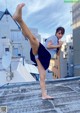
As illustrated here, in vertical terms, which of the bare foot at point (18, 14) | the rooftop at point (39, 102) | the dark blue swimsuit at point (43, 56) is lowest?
the rooftop at point (39, 102)

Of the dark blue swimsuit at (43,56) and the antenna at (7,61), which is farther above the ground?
the dark blue swimsuit at (43,56)

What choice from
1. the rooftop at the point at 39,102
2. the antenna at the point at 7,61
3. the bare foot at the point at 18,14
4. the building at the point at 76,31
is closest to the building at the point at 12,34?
the antenna at the point at 7,61

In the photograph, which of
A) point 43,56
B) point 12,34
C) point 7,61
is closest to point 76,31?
point 12,34

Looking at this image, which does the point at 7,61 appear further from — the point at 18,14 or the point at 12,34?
the point at 12,34

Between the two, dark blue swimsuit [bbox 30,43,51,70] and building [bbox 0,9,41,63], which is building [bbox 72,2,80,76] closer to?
building [bbox 0,9,41,63]

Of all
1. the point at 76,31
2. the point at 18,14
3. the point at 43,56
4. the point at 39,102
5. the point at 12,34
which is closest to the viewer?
the point at 18,14

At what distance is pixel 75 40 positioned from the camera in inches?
1442

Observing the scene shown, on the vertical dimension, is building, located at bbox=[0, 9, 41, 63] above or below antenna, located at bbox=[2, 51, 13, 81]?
above

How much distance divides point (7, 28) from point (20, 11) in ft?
48.7

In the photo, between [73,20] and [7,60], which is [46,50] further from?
[73,20]

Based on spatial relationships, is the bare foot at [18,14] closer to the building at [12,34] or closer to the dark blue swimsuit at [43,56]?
the dark blue swimsuit at [43,56]

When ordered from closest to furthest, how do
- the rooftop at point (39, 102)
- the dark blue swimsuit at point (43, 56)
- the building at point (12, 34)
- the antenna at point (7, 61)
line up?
the rooftop at point (39, 102) → the dark blue swimsuit at point (43, 56) → the antenna at point (7, 61) → the building at point (12, 34)

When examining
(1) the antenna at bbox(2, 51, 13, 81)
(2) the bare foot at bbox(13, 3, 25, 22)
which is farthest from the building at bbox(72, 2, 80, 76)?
(2) the bare foot at bbox(13, 3, 25, 22)

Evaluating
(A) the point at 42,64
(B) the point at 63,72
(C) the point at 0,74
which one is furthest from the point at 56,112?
(B) the point at 63,72
